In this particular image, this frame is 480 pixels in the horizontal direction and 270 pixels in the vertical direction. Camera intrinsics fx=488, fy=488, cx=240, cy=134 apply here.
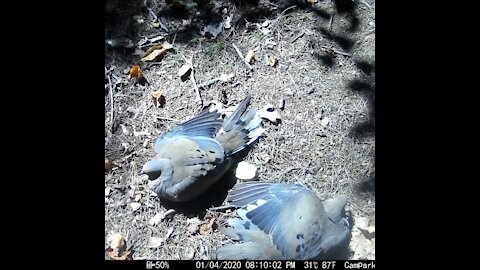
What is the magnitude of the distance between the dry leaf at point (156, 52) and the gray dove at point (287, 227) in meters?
1.22

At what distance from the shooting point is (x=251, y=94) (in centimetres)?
315

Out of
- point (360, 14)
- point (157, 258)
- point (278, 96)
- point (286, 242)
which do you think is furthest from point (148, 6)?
point (286, 242)

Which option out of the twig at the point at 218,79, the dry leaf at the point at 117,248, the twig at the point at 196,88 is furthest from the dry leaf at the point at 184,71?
the dry leaf at the point at 117,248

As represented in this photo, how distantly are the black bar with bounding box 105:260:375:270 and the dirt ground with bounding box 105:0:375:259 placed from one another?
0.05 meters

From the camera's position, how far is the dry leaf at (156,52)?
329 centimetres

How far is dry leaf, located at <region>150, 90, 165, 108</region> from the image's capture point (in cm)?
317

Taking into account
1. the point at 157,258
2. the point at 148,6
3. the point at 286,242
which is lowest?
the point at 157,258

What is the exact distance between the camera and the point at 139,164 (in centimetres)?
302

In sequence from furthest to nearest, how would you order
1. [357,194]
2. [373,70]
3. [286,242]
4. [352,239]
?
[373,70], [357,194], [352,239], [286,242]

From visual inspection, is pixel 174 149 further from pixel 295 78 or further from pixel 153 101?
pixel 295 78

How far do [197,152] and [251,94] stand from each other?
0.67m

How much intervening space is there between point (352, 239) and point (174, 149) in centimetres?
110

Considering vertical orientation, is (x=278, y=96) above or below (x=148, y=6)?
below
